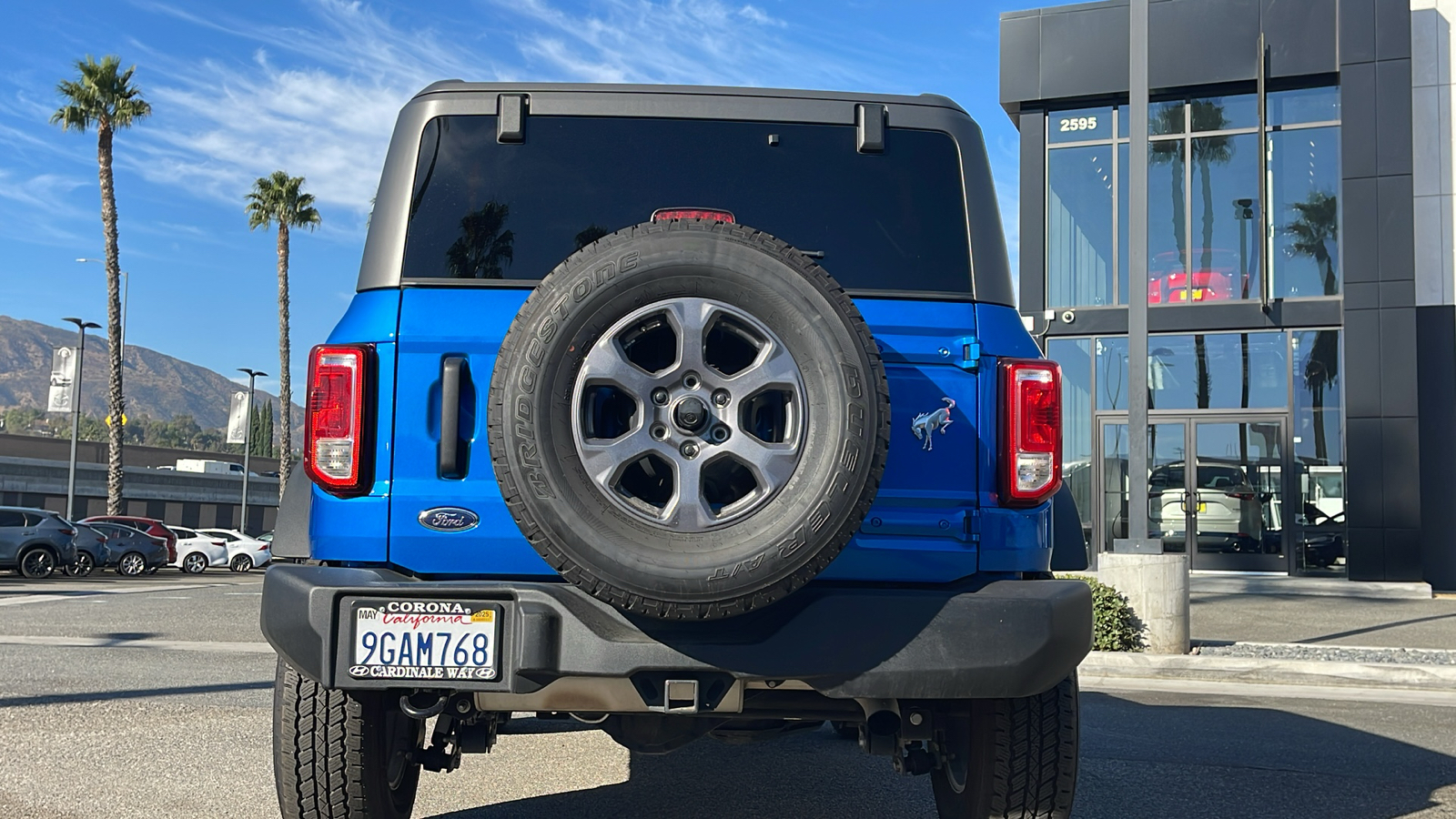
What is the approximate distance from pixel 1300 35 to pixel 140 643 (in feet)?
67.3

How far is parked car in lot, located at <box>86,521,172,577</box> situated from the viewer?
2802cm

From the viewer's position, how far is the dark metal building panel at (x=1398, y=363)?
20391 mm

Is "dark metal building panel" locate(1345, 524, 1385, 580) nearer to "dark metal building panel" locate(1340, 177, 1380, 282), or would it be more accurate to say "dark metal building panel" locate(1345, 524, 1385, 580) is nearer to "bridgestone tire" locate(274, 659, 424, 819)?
"dark metal building panel" locate(1340, 177, 1380, 282)

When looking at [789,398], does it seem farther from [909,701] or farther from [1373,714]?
[1373,714]

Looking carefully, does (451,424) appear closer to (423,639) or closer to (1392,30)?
(423,639)

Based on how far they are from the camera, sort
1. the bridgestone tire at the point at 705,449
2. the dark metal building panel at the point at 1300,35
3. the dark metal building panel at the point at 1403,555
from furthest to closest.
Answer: the dark metal building panel at the point at 1300,35, the dark metal building panel at the point at 1403,555, the bridgestone tire at the point at 705,449

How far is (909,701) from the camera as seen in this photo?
3.26 m

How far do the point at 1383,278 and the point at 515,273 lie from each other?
2102 centimetres

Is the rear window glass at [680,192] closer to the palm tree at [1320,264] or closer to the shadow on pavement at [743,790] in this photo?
the shadow on pavement at [743,790]

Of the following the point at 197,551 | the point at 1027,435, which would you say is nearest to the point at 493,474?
the point at 1027,435

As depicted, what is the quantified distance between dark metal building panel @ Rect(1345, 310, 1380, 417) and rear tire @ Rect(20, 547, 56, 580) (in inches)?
982

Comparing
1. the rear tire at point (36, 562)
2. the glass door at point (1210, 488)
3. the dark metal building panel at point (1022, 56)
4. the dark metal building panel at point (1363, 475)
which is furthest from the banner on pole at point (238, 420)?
the dark metal building panel at point (1363, 475)

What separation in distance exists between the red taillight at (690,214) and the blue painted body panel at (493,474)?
435 mm

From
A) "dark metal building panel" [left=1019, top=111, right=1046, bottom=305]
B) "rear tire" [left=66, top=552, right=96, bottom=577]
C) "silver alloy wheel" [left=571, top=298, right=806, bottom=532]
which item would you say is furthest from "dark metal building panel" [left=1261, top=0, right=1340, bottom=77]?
"rear tire" [left=66, top=552, right=96, bottom=577]
